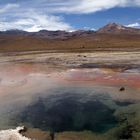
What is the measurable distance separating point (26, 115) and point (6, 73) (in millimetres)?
16534

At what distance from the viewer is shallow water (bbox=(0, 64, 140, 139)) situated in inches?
634

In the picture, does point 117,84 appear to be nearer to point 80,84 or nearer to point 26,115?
point 80,84

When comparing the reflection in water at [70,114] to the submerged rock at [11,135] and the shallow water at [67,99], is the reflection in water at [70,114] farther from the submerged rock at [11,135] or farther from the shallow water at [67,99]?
the submerged rock at [11,135]

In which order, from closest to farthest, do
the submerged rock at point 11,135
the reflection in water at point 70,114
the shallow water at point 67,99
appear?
the submerged rock at point 11,135, the reflection in water at point 70,114, the shallow water at point 67,99

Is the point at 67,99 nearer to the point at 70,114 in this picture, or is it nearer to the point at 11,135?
the point at 70,114

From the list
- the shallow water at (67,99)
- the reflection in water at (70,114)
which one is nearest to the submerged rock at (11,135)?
the shallow water at (67,99)

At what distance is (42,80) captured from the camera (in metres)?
29.0

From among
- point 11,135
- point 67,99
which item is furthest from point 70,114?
point 11,135

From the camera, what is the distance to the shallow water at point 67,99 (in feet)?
52.8

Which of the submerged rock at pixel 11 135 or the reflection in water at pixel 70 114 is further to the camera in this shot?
the reflection in water at pixel 70 114

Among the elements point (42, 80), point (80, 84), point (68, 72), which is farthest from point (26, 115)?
Result: point (68, 72)

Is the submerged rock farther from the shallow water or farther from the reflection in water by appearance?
the reflection in water

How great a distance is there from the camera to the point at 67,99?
68.7 feet

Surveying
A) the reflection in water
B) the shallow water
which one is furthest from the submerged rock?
the reflection in water
